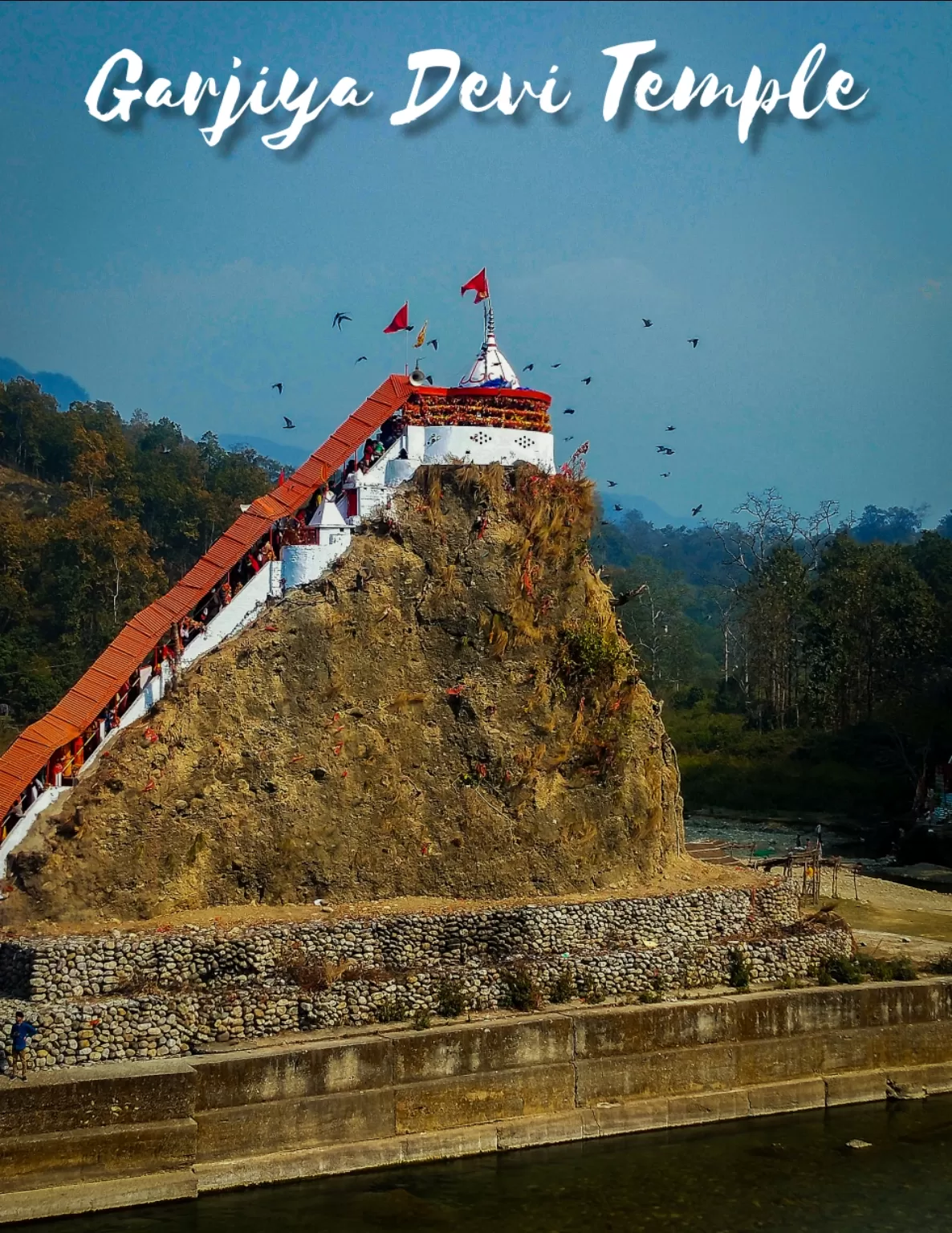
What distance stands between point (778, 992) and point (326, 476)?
42.7 ft

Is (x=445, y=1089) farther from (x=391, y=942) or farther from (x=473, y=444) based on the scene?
(x=473, y=444)

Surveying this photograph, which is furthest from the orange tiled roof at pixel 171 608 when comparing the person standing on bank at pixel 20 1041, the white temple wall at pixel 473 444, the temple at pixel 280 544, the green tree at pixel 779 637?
the green tree at pixel 779 637

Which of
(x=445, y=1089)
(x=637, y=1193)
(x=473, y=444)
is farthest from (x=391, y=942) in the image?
(x=473, y=444)

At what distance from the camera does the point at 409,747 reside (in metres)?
26.0

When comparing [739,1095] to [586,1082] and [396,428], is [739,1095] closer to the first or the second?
[586,1082]

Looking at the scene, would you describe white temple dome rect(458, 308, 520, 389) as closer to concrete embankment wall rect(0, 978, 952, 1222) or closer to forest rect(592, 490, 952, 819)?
concrete embankment wall rect(0, 978, 952, 1222)

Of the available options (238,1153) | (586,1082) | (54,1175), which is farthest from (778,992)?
(54,1175)

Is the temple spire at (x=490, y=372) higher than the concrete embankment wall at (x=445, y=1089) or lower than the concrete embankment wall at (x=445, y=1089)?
higher

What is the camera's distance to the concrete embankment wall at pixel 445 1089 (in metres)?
19.2

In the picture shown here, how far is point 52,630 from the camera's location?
56.7m

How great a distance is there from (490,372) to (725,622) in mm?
57990

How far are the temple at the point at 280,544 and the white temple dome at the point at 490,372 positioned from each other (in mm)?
25

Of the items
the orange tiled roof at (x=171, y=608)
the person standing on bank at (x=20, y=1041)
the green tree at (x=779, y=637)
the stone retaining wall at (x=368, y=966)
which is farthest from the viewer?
the green tree at (x=779, y=637)

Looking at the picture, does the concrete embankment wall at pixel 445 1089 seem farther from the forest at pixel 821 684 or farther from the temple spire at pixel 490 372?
the forest at pixel 821 684
